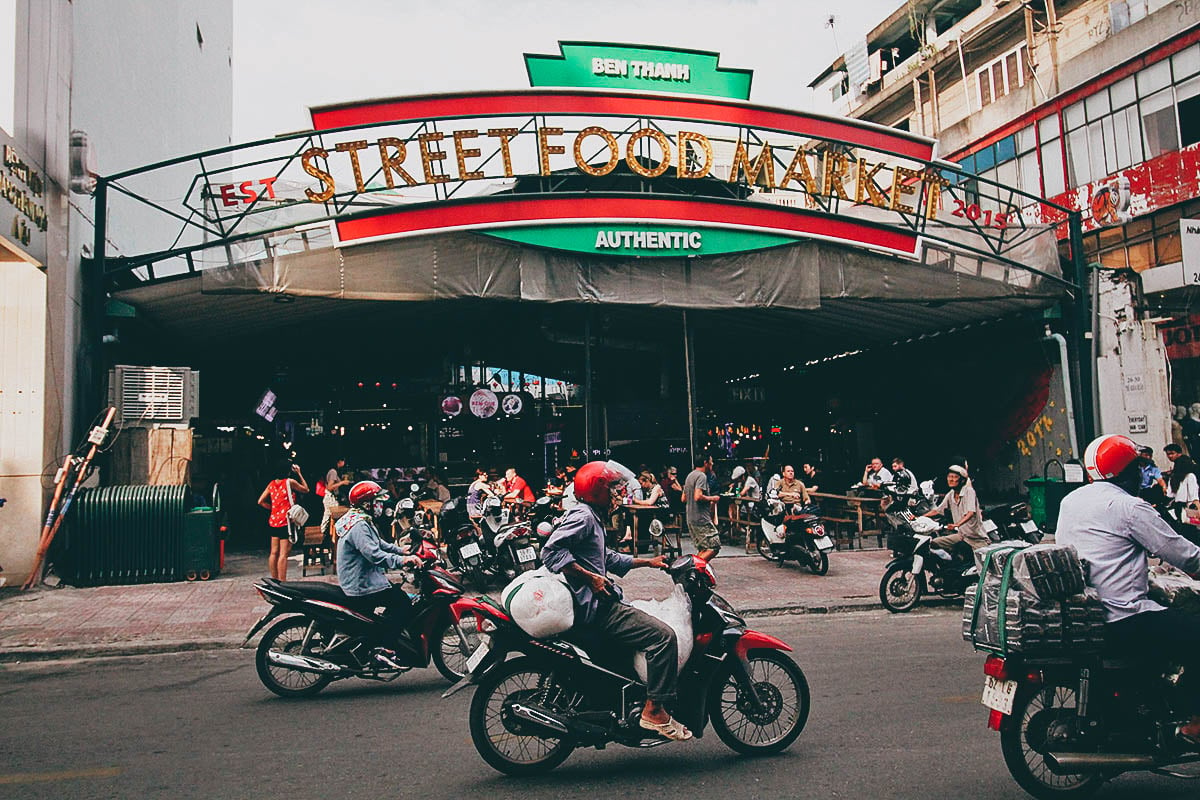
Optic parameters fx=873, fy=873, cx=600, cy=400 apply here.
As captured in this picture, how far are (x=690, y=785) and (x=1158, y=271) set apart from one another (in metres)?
20.5

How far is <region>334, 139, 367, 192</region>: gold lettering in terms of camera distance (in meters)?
13.1

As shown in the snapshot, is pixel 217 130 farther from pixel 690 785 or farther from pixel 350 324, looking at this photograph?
pixel 690 785

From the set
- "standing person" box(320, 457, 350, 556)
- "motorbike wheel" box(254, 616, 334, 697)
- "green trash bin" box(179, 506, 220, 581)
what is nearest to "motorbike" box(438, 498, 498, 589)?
"standing person" box(320, 457, 350, 556)

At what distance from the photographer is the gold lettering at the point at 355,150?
13.1 meters

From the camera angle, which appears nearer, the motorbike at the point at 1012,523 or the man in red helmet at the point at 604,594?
the man in red helmet at the point at 604,594

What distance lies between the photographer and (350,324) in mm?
17719

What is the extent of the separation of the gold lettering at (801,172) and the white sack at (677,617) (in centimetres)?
1091

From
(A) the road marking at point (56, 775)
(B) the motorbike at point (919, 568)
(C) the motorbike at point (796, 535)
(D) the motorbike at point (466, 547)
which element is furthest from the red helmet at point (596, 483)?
(C) the motorbike at point (796, 535)

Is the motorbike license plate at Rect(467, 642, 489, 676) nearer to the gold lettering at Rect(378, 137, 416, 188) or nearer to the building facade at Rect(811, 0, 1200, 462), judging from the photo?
the gold lettering at Rect(378, 137, 416, 188)

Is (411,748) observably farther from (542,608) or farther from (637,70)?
(637,70)

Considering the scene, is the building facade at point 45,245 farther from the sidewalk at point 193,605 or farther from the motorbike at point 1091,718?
the motorbike at point 1091,718

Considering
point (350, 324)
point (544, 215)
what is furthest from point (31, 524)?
point (544, 215)

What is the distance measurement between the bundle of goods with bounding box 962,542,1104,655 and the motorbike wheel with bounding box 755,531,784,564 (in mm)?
9096

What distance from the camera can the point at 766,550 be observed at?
14008mm
